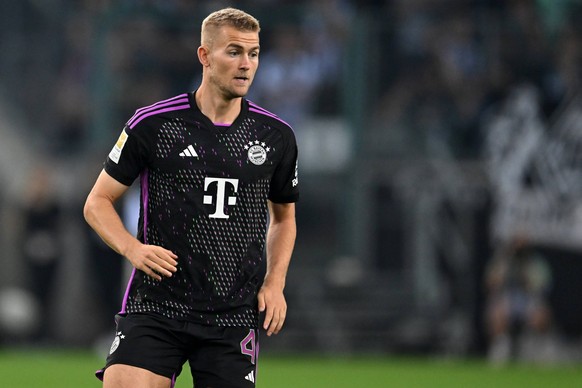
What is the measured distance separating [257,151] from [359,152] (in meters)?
10.9

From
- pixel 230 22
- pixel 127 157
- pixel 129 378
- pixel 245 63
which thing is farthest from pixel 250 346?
pixel 230 22

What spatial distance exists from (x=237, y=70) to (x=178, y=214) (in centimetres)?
70

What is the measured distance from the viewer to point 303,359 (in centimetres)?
1592

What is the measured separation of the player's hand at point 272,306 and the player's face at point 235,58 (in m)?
0.90

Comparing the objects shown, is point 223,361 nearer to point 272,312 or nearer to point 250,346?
point 250,346

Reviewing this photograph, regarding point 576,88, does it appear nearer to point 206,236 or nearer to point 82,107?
point 82,107

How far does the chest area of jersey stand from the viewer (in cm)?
594

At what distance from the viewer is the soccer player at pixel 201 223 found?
5859 millimetres

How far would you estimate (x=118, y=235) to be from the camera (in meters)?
5.79

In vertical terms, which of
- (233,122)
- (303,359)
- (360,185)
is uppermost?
(233,122)

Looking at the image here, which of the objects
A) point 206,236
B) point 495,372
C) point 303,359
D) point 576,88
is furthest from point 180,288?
point 576,88

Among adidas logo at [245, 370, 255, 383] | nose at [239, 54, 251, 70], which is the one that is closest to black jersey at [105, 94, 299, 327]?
adidas logo at [245, 370, 255, 383]

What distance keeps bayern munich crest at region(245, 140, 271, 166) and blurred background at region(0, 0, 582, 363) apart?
33.1 feet

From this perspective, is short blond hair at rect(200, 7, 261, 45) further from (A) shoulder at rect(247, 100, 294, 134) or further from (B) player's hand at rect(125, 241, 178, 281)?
(B) player's hand at rect(125, 241, 178, 281)
